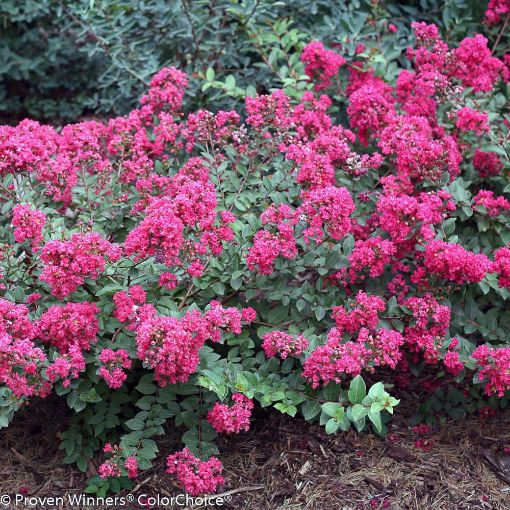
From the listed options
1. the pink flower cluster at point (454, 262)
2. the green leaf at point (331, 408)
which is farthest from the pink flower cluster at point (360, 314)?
the green leaf at point (331, 408)

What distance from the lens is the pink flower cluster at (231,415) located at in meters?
2.51

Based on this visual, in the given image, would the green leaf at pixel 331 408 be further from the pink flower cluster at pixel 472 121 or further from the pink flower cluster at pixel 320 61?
the pink flower cluster at pixel 320 61

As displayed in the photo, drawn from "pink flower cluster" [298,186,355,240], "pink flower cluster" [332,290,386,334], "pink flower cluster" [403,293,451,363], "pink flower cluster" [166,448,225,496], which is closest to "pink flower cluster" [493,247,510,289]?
"pink flower cluster" [403,293,451,363]

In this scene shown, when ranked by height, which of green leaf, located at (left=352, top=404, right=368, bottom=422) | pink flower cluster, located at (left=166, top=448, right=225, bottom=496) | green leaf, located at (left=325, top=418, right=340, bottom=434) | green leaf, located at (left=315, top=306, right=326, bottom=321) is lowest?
pink flower cluster, located at (left=166, top=448, right=225, bottom=496)

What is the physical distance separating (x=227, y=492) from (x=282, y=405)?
49 cm

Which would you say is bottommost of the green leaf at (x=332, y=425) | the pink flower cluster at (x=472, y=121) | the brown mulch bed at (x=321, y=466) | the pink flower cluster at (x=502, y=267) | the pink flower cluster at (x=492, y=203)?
the brown mulch bed at (x=321, y=466)

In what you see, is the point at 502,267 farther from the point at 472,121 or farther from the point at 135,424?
the point at 135,424

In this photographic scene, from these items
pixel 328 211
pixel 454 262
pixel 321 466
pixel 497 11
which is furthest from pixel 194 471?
pixel 497 11

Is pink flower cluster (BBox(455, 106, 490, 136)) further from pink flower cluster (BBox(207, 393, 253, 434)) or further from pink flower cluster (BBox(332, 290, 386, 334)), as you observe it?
pink flower cluster (BBox(207, 393, 253, 434))

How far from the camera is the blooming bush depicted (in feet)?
8.13

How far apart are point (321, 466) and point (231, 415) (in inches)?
25.3

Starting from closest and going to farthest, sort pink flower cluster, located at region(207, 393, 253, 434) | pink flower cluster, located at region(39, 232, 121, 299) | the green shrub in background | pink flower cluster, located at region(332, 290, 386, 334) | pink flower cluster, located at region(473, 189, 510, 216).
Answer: pink flower cluster, located at region(39, 232, 121, 299), pink flower cluster, located at region(207, 393, 253, 434), pink flower cluster, located at region(332, 290, 386, 334), pink flower cluster, located at region(473, 189, 510, 216), the green shrub in background

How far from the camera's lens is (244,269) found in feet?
9.37

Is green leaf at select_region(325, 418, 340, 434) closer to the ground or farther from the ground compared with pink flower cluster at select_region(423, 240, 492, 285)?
closer to the ground
